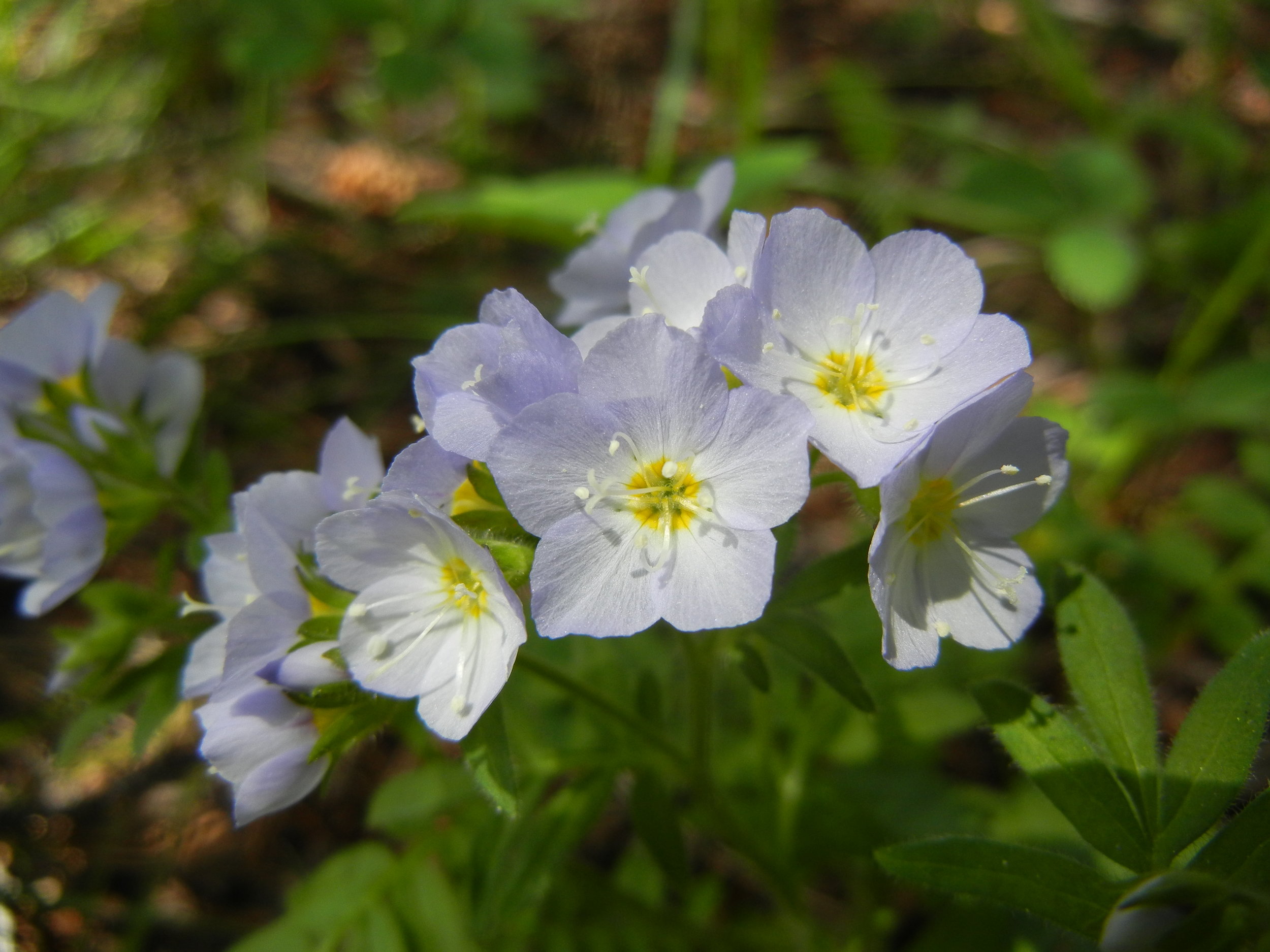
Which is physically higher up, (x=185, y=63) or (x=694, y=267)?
(x=694, y=267)

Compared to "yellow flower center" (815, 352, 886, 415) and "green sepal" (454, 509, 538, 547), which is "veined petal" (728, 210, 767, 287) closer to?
"yellow flower center" (815, 352, 886, 415)

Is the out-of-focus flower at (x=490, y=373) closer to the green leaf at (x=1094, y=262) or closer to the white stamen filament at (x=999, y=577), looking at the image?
the white stamen filament at (x=999, y=577)

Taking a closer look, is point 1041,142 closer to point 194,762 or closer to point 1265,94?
point 1265,94

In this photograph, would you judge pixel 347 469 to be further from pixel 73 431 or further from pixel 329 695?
pixel 73 431

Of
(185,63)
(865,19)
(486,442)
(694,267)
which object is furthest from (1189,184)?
(185,63)

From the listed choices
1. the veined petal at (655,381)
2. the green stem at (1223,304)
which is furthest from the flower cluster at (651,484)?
the green stem at (1223,304)


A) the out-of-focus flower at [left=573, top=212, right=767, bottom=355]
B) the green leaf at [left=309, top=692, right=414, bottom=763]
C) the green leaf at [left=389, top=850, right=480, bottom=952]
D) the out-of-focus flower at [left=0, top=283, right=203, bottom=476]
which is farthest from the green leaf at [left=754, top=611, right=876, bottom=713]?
the out-of-focus flower at [left=0, top=283, right=203, bottom=476]

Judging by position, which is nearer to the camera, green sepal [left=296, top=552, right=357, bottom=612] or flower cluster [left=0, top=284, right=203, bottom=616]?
green sepal [left=296, top=552, right=357, bottom=612]
